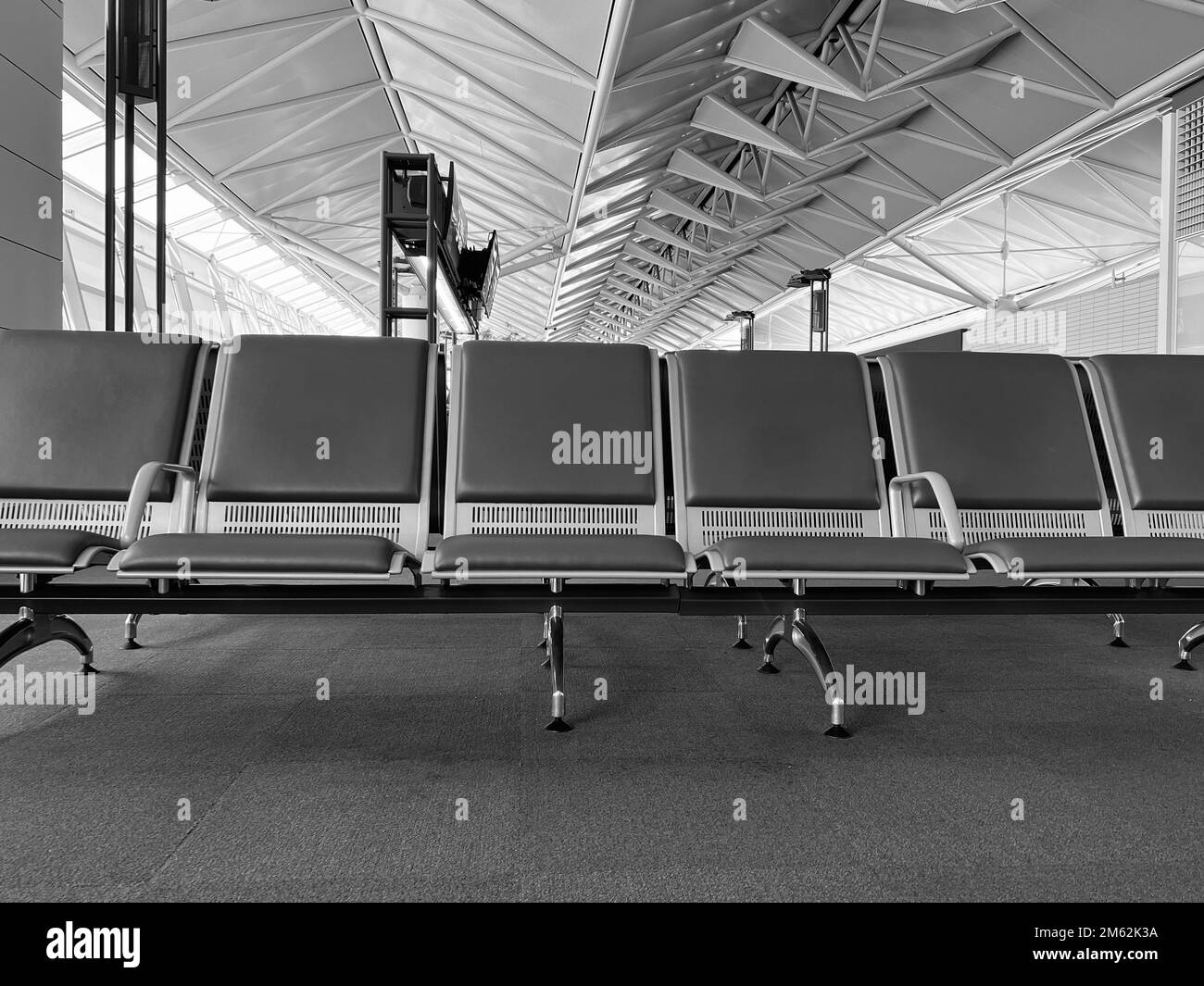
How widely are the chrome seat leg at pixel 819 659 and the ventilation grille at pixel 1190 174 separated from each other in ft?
22.5

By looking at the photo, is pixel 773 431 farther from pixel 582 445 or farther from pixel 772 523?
pixel 582 445

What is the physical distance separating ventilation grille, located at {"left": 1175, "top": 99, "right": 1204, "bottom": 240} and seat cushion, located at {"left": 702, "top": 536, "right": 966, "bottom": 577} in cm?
678

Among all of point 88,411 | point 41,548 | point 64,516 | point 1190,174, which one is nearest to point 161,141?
point 88,411

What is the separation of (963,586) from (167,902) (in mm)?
1936

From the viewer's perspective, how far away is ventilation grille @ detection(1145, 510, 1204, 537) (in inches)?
95.3

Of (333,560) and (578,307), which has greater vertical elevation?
(578,307)

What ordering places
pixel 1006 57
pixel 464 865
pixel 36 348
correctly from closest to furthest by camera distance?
pixel 464 865
pixel 36 348
pixel 1006 57

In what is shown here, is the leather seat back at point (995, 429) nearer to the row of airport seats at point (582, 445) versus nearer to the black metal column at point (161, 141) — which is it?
the row of airport seats at point (582, 445)

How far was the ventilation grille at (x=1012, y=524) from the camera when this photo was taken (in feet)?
7.79

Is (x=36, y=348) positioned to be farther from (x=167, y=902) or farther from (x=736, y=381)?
(x=736, y=381)

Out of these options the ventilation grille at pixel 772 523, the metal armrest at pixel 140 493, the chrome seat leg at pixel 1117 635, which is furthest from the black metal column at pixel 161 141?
the chrome seat leg at pixel 1117 635

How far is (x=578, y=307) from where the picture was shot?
32.5 metres

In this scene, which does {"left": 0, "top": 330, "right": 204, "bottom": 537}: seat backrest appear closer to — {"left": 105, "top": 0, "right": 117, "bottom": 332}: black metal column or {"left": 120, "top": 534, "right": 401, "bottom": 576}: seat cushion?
{"left": 120, "top": 534, "right": 401, "bottom": 576}: seat cushion
